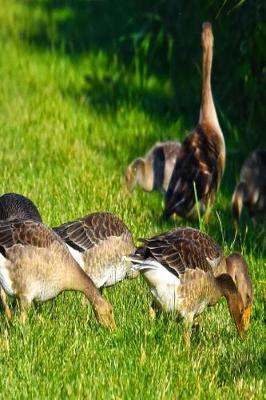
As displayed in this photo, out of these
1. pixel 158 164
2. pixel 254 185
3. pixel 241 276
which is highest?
pixel 241 276

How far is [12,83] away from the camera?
16359 millimetres

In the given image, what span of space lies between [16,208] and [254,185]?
130 inches

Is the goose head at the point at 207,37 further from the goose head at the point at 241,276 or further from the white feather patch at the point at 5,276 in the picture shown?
the white feather patch at the point at 5,276

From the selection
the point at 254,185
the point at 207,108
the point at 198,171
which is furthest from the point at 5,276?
the point at 207,108

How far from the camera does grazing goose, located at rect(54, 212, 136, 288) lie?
898 centimetres

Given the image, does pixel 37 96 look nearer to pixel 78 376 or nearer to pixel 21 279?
pixel 21 279

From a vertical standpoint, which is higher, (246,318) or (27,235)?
(27,235)

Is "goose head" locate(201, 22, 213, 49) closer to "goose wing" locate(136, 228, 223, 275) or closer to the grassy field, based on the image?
the grassy field

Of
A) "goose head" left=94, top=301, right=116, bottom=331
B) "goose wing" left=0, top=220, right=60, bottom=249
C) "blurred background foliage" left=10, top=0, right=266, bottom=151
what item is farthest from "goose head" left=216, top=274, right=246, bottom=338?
"blurred background foliage" left=10, top=0, right=266, bottom=151

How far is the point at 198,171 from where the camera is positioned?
37.9 ft

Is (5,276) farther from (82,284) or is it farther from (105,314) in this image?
(105,314)

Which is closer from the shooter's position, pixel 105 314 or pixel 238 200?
pixel 105 314

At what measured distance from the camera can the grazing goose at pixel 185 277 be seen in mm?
8156

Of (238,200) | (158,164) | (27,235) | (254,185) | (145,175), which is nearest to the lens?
(27,235)
